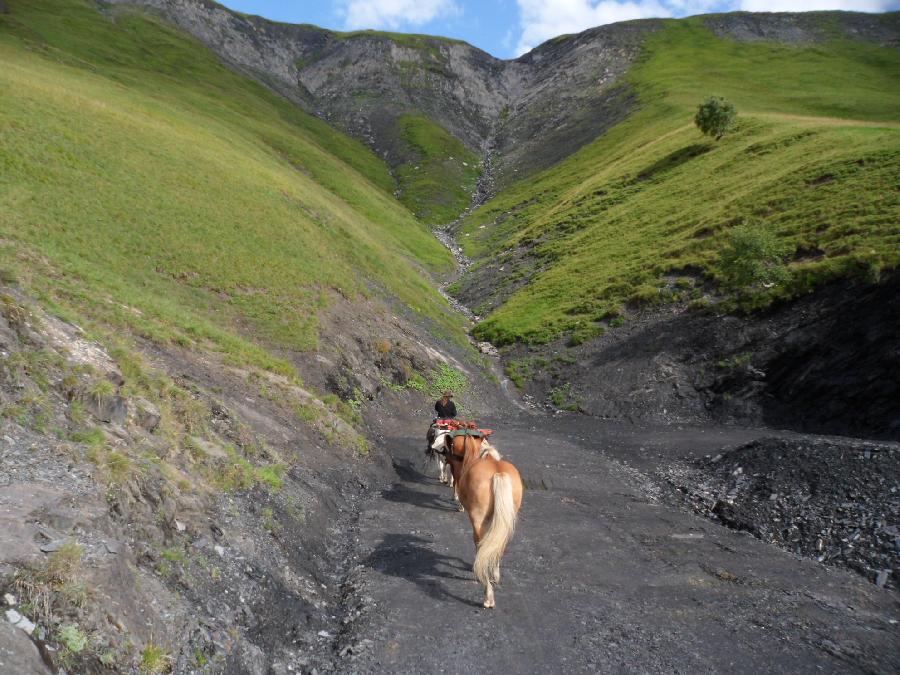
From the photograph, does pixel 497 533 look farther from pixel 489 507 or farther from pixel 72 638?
pixel 72 638

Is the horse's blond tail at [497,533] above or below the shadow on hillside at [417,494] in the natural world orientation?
above

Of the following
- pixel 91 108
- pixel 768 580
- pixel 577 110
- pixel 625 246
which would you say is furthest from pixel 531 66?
pixel 768 580

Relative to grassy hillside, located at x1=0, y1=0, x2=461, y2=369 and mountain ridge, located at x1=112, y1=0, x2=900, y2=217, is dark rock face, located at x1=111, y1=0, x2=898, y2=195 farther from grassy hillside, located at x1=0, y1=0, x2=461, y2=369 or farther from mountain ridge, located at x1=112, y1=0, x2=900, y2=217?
grassy hillside, located at x1=0, y1=0, x2=461, y2=369

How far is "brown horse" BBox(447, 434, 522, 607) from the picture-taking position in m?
9.77

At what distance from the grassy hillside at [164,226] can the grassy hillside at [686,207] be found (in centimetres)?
1217

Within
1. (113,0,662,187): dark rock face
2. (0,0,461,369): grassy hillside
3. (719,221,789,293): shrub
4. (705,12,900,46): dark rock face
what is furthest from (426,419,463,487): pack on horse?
(705,12,900,46): dark rock face

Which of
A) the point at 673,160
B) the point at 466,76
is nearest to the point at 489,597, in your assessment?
the point at 673,160

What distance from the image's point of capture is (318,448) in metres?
16.5

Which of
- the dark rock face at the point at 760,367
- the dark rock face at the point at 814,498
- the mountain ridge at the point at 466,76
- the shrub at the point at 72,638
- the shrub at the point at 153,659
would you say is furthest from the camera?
the mountain ridge at the point at 466,76

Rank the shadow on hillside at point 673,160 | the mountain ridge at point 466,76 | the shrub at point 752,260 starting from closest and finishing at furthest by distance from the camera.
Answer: the shrub at point 752,260 → the shadow on hillside at point 673,160 → the mountain ridge at point 466,76

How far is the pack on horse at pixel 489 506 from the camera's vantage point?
9.77 m

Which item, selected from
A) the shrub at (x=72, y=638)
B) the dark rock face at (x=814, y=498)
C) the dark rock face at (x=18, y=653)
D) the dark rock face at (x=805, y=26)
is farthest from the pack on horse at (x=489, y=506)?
the dark rock face at (x=805, y=26)

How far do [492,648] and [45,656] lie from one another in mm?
6430

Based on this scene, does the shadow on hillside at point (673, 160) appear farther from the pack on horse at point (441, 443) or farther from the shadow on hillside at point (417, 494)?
the shadow on hillside at point (417, 494)
